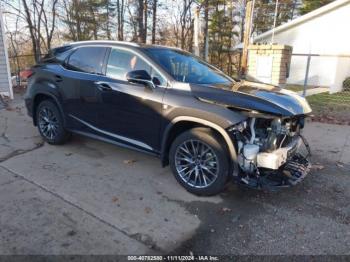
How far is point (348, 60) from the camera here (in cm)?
1424

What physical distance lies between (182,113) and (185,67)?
0.97m

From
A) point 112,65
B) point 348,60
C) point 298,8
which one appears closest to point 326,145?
point 112,65

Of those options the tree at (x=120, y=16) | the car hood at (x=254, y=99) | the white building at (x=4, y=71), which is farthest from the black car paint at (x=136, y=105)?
the tree at (x=120, y=16)

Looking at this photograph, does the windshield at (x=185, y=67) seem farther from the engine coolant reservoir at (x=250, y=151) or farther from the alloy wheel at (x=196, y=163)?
the engine coolant reservoir at (x=250, y=151)

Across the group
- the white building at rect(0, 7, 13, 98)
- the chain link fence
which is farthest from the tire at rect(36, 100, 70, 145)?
the chain link fence

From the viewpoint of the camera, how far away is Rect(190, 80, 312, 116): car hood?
3541 mm

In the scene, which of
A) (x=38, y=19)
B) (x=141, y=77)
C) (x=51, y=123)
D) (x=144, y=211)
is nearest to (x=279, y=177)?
(x=144, y=211)

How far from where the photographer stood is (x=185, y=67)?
4.55 meters

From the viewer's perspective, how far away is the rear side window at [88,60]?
15.5 feet

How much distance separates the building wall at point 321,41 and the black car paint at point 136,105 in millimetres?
14555

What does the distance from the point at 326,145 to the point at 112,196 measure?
432 centimetres

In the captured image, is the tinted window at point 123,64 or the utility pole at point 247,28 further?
the utility pole at point 247,28

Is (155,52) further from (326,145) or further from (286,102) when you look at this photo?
(326,145)

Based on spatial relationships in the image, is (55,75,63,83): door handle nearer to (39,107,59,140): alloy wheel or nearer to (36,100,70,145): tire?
(36,100,70,145): tire
